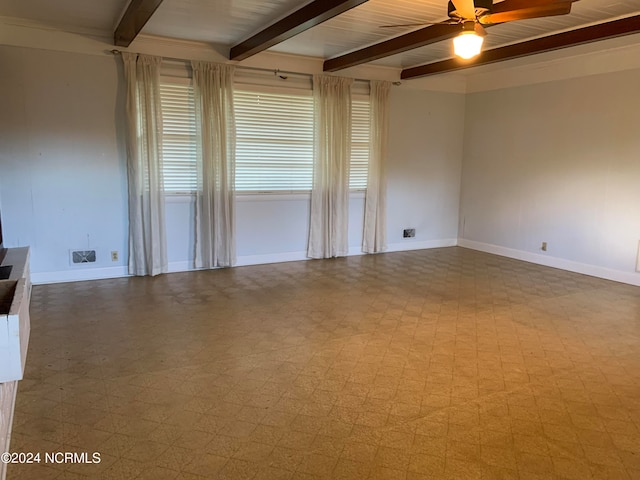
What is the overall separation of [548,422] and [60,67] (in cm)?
531

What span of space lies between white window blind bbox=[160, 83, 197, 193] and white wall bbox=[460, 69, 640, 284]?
4.31 m

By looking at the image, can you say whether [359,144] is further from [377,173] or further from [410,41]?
[410,41]

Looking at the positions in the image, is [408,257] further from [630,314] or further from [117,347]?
[117,347]

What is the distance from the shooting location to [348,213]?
6.76m

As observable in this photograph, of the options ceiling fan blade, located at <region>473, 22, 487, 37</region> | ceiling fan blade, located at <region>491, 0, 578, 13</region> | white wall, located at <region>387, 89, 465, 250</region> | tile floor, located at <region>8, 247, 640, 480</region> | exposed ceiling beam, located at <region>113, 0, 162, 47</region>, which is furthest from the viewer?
white wall, located at <region>387, 89, 465, 250</region>

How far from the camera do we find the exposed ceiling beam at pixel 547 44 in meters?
4.23

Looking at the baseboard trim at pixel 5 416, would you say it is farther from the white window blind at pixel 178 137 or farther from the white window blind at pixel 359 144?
the white window blind at pixel 359 144

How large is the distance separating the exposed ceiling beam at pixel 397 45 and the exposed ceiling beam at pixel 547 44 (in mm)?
1140

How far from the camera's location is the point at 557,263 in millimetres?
6285

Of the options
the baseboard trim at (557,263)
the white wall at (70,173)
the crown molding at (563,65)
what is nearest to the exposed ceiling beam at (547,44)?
the crown molding at (563,65)

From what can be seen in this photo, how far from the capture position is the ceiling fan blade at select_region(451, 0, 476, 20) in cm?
292

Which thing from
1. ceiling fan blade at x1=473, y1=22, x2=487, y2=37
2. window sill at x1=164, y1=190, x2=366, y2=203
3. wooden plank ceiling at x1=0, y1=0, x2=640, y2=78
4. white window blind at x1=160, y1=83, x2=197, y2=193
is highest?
wooden plank ceiling at x1=0, y1=0, x2=640, y2=78

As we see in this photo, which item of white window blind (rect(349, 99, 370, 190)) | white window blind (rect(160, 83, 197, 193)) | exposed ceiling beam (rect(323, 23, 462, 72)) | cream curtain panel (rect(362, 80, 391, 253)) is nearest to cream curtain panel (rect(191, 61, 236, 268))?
white window blind (rect(160, 83, 197, 193))

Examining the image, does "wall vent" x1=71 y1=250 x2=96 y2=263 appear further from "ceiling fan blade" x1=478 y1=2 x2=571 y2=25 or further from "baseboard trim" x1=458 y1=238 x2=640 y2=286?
"baseboard trim" x1=458 y1=238 x2=640 y2=286
